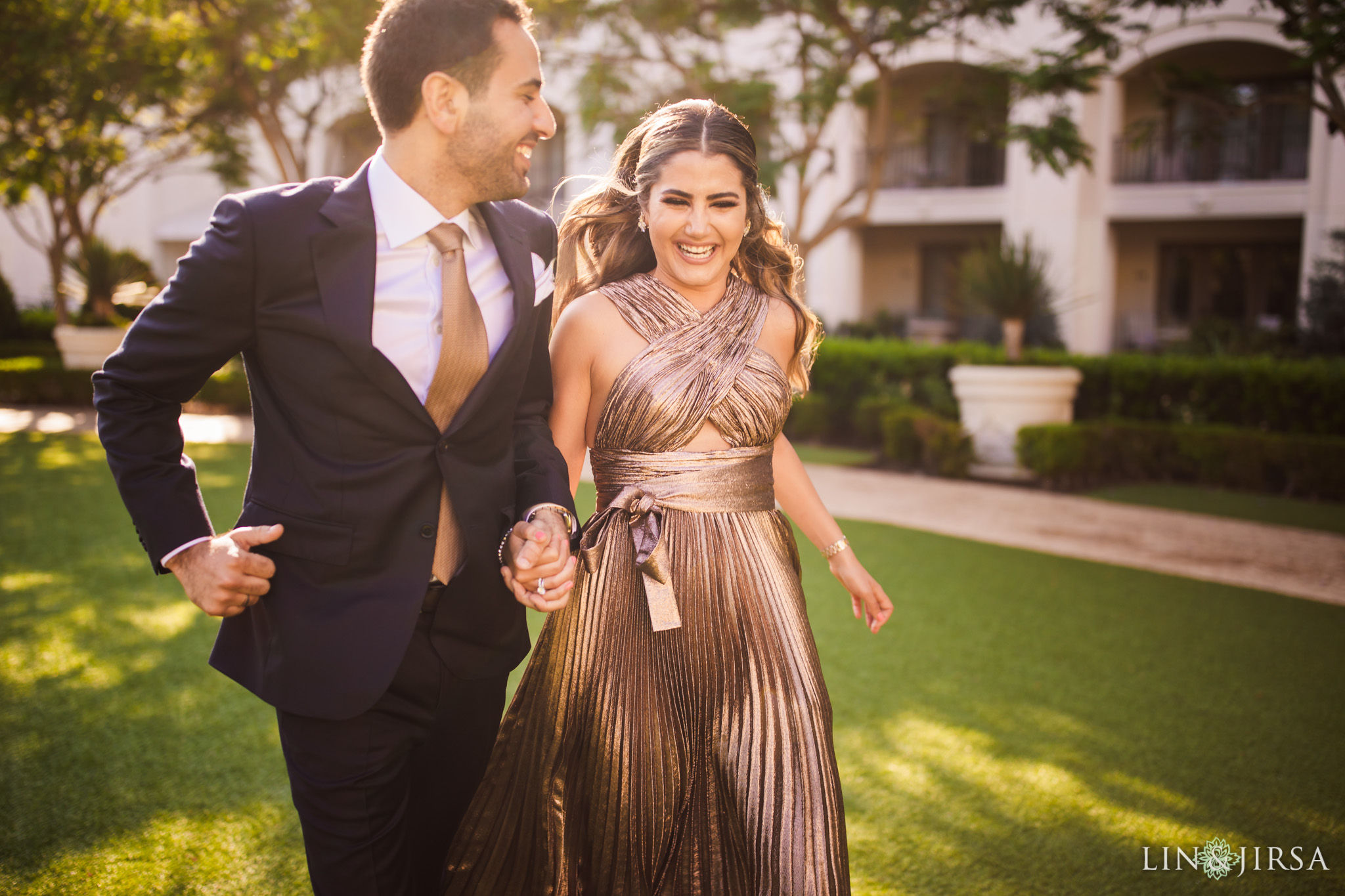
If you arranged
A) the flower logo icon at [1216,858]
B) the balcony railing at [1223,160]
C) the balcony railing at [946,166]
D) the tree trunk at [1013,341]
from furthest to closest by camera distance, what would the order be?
the balcony railing at [946,166] → the balcony railing at [1223,160] → the tree trunk at [1013,341] → the flower logo icon at [1216,858]

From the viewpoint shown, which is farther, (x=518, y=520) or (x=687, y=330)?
(x=687, y=330)

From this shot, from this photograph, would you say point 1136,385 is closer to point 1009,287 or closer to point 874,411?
point 1009,287

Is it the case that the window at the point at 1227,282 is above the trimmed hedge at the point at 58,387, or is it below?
above

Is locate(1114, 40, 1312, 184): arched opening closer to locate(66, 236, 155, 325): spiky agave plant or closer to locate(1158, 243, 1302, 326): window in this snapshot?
locate(1158, 243, 1302, 326): window

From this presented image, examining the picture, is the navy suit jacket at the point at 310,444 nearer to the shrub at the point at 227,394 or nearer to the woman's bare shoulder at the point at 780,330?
the woman's bare shoulder at the point at 780,330

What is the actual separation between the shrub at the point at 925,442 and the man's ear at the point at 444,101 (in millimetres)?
9114

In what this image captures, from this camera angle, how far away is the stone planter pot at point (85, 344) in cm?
1547

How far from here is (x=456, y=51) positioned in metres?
1.76

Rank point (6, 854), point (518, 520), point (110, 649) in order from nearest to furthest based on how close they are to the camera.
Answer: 1. point (518, 520)
2. point (6, 854)
3. point (110, 649)

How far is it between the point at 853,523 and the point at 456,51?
21.4 feet

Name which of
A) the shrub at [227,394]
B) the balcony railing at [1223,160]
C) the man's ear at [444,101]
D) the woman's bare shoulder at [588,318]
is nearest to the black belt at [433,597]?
the woman's bare shoulder at [588,318]

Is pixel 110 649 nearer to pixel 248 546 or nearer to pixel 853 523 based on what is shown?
pixel 248 546

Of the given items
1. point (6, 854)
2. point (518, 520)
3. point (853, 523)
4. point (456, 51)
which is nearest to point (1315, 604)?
point (853, 523)

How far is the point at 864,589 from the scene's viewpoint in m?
2.54
